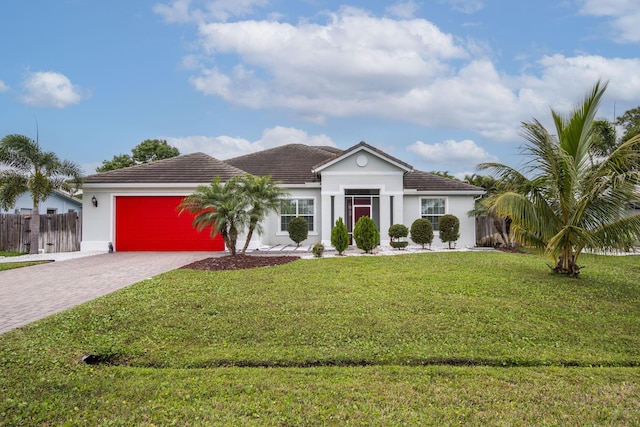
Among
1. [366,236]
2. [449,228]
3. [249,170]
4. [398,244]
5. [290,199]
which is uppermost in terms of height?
[249,170]

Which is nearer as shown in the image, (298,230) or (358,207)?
(298,230)

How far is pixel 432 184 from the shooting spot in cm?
1995

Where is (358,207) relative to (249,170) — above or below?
below

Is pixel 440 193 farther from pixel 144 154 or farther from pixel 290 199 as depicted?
pixel 144 154

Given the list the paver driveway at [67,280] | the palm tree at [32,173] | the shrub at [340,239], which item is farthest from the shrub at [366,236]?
the palm tree at [32,173]

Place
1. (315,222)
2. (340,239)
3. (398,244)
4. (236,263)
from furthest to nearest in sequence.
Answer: (315,222) < (398,244) < (340,239) < (236,263)

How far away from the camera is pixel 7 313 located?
6922mm

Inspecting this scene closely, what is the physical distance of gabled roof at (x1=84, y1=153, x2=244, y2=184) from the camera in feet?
57.1

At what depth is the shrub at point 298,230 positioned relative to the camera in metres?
18.8

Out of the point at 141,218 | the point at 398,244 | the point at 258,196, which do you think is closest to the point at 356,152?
the point at 398,244

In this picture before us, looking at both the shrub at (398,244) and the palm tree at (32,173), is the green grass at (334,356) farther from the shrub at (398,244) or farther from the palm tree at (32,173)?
the palm tree at (32,173)

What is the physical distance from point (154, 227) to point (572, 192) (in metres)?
16.0

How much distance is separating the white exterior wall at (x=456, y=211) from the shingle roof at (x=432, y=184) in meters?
0.37

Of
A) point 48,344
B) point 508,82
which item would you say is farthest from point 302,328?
point 508,82
